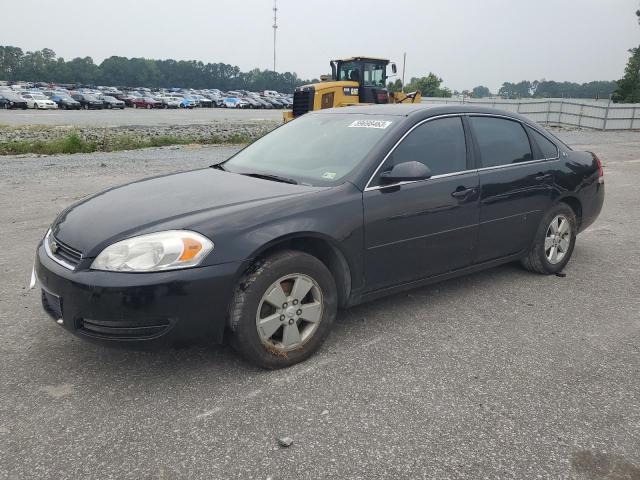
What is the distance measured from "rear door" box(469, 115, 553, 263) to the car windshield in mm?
936

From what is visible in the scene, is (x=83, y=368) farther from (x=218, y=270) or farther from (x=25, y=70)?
(x=25, y=70)

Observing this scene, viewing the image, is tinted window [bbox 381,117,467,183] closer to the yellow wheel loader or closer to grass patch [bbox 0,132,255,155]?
the yellow wheel loader

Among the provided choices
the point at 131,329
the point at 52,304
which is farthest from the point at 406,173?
the point at 52,304

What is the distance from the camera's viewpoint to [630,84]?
50.7m

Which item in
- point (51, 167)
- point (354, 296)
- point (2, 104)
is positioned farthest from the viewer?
point (2, 104)

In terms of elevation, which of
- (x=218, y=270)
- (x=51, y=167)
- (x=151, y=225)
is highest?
(x=151, y=225)

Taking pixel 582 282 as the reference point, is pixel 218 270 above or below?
above

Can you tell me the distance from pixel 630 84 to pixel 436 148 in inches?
2216

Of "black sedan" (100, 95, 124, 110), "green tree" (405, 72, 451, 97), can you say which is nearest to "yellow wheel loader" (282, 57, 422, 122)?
"black sedan" (100, 95, 124, 110)

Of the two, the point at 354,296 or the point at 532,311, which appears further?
the point at 532,311

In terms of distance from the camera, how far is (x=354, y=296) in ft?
11.8

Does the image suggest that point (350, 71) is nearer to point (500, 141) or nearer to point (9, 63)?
point (500, 141)

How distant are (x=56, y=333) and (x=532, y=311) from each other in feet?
11.3

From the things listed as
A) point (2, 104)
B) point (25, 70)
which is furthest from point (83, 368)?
point (25, 70)
